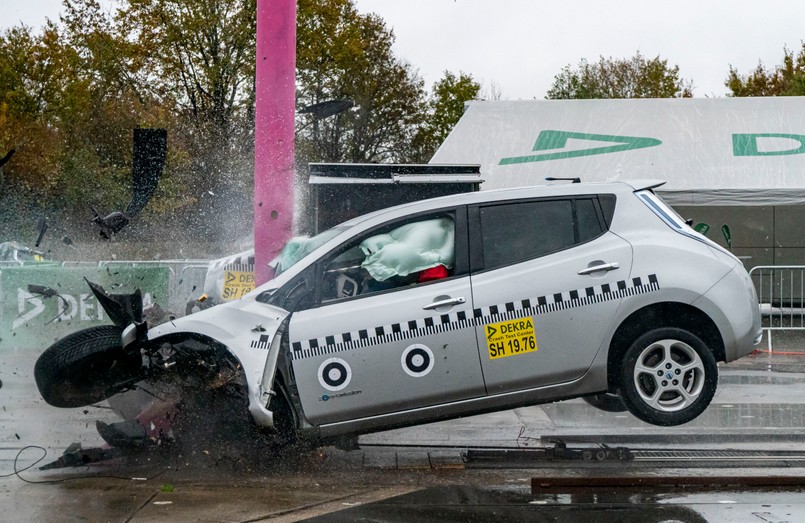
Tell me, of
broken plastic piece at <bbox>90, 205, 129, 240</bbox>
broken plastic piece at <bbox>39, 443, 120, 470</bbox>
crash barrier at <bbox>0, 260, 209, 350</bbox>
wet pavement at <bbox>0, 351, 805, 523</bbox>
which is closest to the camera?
wet pavement at <bbox>0, 351, 805, 523</bbox>

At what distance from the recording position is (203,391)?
6.91 meters

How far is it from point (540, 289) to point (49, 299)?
10.6 metres

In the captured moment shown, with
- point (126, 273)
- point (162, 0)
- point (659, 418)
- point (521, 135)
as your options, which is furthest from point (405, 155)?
point (659, 418)

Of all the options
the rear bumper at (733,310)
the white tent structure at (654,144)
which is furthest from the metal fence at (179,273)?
the rear bumper at (733,310)

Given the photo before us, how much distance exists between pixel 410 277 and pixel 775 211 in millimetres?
15972

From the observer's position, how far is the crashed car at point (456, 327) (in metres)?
6.67

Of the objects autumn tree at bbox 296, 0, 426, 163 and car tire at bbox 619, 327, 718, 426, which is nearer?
car tire at bbox 619, 327, 718, 426

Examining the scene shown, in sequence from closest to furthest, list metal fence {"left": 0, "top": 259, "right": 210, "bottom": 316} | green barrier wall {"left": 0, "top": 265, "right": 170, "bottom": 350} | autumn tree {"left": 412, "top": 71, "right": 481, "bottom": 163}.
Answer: green barrier wall {"left": 0, "top": 265, "right": 170, "bottom": 350}, metal fence {"left": 0, "top": 259, "right": 210, "bottom": 316}, autumn tree {"left": 412, "top": 71, "right": 481, "bottom": 163}

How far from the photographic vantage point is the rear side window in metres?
6.98

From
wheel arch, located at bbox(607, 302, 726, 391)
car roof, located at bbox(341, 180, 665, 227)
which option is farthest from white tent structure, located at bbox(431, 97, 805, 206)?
wheel arch, located at bbox(607, 302, 726, 391)

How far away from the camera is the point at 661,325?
706cm

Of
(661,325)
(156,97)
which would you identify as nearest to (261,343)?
(661,325)

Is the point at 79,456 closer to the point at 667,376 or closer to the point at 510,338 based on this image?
the point at 510,338

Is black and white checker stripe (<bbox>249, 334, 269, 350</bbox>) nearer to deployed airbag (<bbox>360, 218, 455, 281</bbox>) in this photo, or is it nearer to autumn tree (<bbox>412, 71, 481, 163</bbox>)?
deployed airbag (<bbox>360, 218, 455, 281</bbox>)
